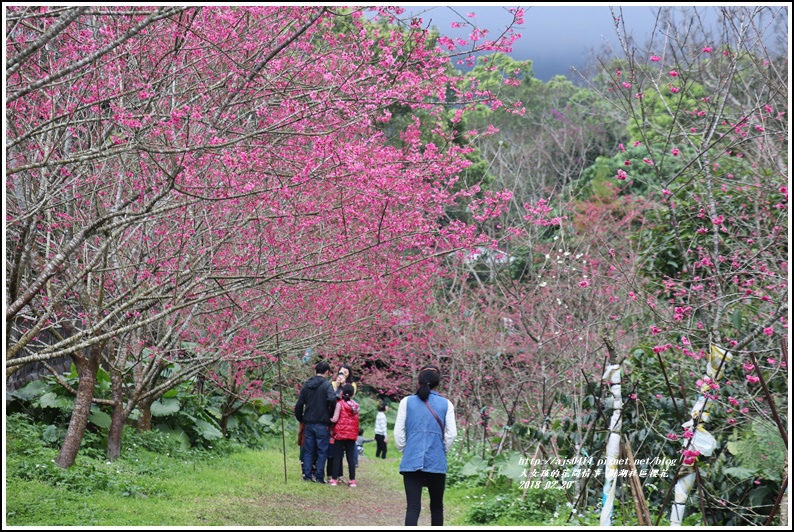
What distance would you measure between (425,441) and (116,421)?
14.4ft

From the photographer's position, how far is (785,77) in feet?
20.3

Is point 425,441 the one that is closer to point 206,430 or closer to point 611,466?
point 611,466

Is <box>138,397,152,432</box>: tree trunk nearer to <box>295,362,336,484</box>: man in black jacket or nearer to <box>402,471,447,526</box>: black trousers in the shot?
<box>295,362,336,484</box>: man in black jacket

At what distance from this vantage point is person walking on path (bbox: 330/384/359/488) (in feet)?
30.1

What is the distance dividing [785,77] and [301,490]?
6.14m

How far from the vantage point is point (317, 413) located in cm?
902

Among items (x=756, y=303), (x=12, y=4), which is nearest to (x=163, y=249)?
(x=12, y=4)

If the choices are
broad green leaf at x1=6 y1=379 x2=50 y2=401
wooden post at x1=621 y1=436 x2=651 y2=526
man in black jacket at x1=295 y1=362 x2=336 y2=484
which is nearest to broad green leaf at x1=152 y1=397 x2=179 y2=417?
broad green leaf at x1=6 y1=379 x2=50 y2=401

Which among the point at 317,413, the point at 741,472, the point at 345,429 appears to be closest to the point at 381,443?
the point at 345,429

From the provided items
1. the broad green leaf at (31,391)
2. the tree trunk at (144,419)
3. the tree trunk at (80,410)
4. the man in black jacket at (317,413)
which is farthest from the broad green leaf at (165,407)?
the tree trunk at (80,410)

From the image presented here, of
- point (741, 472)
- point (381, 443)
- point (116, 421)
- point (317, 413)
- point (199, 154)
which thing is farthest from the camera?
point (381, 443)

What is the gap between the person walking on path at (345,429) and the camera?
9.19 metres

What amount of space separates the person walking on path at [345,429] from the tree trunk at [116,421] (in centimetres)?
231

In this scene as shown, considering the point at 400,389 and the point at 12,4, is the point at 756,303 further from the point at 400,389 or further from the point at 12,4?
the point at 400,389
